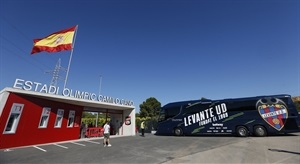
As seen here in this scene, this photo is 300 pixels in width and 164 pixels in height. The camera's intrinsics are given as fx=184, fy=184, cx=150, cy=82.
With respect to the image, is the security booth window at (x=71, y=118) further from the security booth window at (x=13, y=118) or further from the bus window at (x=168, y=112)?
the bus window at (x=168, y=112)

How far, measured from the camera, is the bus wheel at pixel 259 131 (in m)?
14.2

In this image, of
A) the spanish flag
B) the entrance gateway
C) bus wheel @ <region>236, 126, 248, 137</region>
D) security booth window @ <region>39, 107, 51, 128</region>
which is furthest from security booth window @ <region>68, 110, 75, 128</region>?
bus wheel @ <region>236, 126, 248, 137</region>

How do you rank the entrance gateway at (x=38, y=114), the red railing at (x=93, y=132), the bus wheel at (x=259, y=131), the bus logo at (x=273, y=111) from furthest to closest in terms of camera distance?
the red railing at (x=93, y=132) → the bus wheel at (x=259, y=131) → the bus logo at (x=273, y=111) → the entrance gateway at (x=38, y=114)

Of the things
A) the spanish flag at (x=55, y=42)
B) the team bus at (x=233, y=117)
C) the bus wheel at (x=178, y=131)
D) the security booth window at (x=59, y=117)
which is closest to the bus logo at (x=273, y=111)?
the team bus at (x=233, y=117)

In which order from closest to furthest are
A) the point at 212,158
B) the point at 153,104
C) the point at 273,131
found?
the point at 212,158 → the point at 273,131 → the point at 153,104

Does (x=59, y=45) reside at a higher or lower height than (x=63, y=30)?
lower

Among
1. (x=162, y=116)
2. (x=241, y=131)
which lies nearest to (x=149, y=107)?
(x=162, y=116)

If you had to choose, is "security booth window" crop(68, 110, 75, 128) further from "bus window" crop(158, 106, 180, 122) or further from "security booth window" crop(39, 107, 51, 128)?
"bus window" crop(158, 106, 180, 122)

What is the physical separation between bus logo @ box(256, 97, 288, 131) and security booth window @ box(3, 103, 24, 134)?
1684 centimetres

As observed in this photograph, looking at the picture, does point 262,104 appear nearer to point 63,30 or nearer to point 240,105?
point 240,105

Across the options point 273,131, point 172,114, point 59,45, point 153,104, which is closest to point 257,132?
point 273,131

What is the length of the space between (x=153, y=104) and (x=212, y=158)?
47.6m

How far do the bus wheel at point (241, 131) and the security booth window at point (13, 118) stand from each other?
622 inches

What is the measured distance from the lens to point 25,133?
38.6 feet
